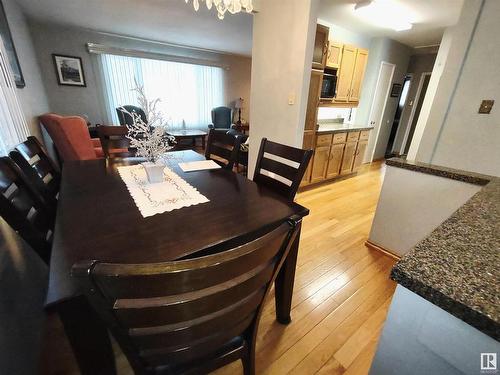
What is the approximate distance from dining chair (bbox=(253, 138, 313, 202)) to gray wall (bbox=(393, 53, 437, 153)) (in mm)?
5667

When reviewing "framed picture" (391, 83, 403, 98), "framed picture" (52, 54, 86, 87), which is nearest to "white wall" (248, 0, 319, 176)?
"framed picture" (391, 83, 403, 98)

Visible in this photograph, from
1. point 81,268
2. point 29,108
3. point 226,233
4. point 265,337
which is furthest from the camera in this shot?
point 29,108

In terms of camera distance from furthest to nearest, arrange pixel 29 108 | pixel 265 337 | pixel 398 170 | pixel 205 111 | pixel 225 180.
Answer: pixel 205 111 < pixel 29 108 < pixel 398 170 < pixel 225 180 < pixel 265 337

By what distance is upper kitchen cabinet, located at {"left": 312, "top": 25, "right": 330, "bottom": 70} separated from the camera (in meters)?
2.98

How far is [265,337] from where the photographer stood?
51.4 inches

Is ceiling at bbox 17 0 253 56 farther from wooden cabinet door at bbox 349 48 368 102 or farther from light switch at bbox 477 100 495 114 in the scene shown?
light switch at bbox 477 100 495 114

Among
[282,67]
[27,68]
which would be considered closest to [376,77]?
[282,67]

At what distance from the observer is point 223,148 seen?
1.92 meters

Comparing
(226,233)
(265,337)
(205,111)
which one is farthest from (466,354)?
(205,111)

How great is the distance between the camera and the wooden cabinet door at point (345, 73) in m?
3.61

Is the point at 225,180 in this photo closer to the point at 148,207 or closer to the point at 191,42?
the point at 148,207

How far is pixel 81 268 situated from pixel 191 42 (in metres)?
6.02

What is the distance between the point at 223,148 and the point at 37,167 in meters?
1.26

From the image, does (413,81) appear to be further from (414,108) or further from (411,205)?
(411,205)
